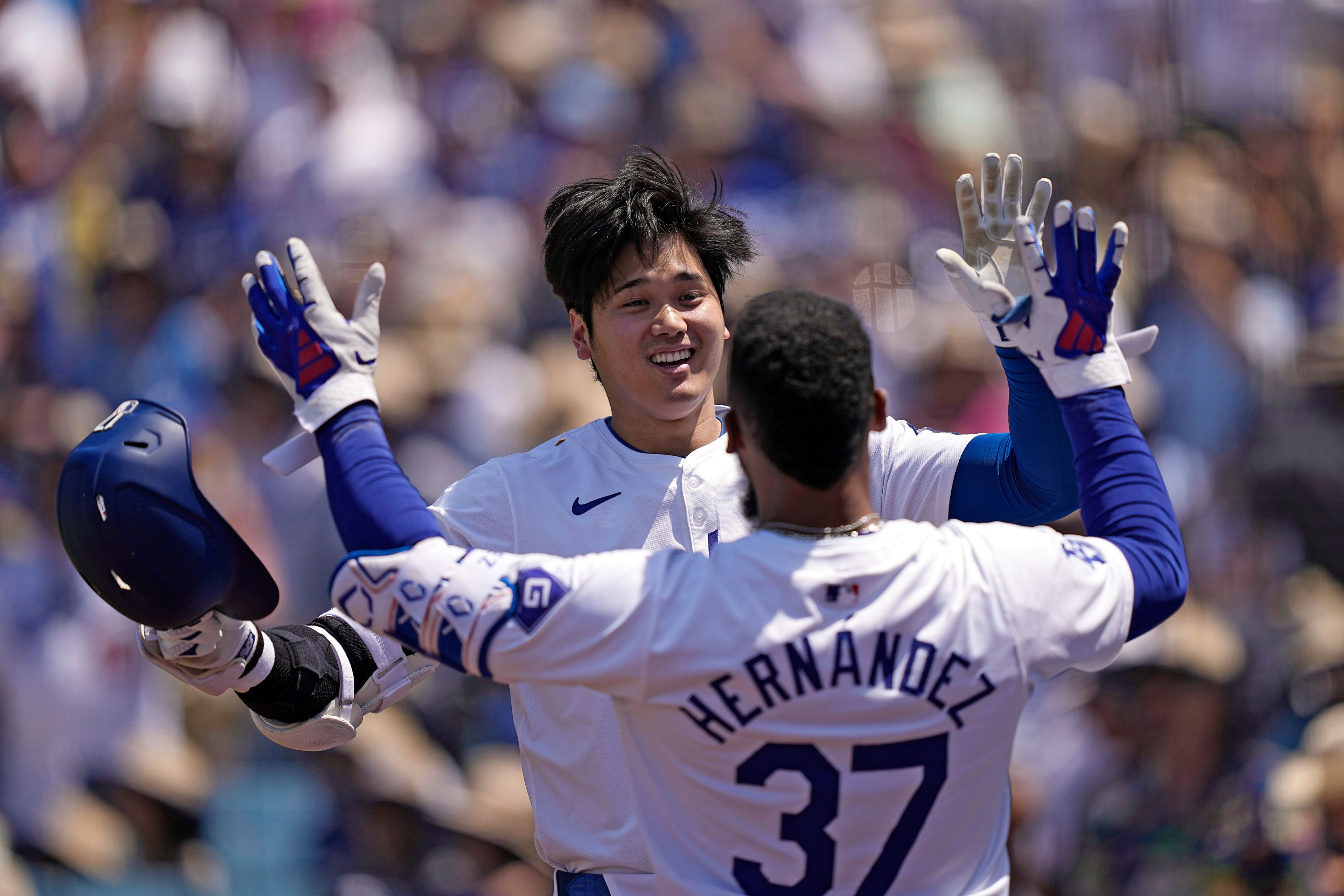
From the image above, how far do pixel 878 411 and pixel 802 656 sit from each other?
0.39 m

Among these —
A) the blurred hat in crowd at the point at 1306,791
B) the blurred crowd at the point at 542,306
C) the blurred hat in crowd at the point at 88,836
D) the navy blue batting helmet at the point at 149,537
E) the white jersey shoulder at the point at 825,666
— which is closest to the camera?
the white jersey shoulder at the point at 825,666

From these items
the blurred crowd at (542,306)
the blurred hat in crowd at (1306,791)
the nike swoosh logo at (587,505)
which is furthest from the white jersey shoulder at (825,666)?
the blurred hat in crowd at (1306,791)

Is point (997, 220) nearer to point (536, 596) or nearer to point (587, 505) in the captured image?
point (587, 505)

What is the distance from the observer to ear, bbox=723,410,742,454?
1673 mm

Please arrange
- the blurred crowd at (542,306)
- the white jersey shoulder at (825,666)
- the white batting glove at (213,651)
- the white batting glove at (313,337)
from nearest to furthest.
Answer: the white jersey shoulder at (825,666) → the white batting glove at (313,337) → the white batting glove at (213,651) → the blurred crowd at (542,306)

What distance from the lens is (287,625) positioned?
7.87ft

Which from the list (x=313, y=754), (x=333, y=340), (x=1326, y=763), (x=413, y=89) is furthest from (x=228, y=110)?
(x=1326, y=763)

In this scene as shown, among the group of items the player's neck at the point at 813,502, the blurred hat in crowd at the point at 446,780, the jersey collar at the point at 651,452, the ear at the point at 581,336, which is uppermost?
the ear at the point at 581,336

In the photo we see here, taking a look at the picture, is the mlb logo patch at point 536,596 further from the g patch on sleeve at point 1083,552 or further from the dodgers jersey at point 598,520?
the g patch on sleeve at point 1083,552

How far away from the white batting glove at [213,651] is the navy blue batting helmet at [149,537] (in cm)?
5

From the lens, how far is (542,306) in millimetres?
4883

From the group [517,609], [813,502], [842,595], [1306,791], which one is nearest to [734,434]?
[813,502]

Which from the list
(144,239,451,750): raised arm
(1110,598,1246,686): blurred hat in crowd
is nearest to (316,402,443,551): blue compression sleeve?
(144,239,451,750): raised arm

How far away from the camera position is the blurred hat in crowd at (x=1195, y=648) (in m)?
4.26
